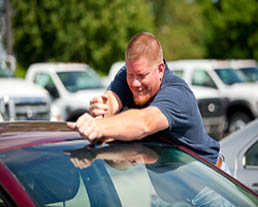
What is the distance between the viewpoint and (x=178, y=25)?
53.0m

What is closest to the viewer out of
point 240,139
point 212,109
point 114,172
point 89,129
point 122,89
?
point 89,129

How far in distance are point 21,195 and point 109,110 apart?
107cm

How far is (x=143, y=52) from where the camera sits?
3.16 m

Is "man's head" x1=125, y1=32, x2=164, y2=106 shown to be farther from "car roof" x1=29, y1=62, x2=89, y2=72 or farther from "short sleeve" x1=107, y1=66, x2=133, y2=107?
"car roof" x1=29, y1=62, x2=89, y2=72

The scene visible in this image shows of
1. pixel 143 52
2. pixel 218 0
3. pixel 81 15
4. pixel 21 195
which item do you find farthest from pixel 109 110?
pixel 218 0

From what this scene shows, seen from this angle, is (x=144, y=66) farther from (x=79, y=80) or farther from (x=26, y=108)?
(x=79, y=80)

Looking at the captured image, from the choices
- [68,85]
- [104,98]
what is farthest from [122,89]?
[68,85]

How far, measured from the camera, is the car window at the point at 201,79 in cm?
1508

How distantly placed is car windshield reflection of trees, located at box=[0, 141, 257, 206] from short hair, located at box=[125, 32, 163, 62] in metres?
0.50

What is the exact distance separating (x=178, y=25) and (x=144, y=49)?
166 ft

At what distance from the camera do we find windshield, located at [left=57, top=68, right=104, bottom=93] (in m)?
14.0

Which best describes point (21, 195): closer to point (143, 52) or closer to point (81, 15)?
point (143, 52)

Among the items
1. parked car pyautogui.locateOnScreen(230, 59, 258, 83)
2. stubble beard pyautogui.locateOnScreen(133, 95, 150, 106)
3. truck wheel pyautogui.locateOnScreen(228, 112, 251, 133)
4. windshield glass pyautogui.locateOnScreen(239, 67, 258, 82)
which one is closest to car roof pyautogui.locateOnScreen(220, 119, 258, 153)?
stubble beard pyautogui.locateOnScreen(133, 95, 150, 106)

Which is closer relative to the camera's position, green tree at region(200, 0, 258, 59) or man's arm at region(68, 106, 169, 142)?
man's arm at region(68, 106, 169, 142)
